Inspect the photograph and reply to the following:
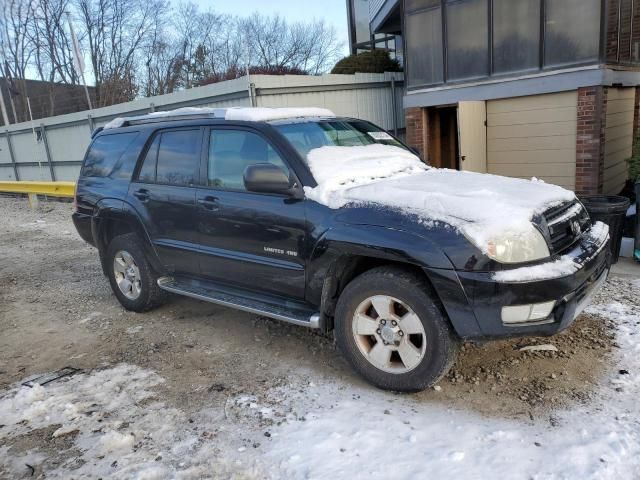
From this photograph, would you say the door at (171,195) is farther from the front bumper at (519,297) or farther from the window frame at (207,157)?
the front bumper at (519,297)

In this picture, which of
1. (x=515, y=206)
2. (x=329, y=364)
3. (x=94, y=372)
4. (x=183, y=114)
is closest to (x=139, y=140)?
(x=183, y=114)

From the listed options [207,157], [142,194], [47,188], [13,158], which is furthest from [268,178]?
[13,158]

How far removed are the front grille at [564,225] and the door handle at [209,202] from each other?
242cm

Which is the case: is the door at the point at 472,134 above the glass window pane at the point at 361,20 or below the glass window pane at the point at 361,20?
below

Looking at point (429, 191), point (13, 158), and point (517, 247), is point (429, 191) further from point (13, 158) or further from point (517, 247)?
point (13, 158)

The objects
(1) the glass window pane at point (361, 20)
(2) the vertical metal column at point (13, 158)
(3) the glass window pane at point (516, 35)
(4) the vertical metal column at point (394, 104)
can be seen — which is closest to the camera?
(3) the glass window pane at point (516, 35)

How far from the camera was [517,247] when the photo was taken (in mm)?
3148

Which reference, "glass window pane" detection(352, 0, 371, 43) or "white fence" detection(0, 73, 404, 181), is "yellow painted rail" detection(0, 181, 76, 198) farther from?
"glass window pane" detection(352, 0, 371, 43)

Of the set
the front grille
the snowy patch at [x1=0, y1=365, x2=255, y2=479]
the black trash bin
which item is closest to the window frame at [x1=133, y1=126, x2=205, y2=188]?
the snowy patch at [x1=0, y1=365, x2=255, y2=479]

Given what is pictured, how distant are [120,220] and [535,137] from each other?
23.6 ft

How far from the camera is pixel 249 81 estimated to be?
31.7 feet

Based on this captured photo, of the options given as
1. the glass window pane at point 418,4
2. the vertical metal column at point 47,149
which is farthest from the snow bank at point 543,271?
the vertical metal column at point 47,149

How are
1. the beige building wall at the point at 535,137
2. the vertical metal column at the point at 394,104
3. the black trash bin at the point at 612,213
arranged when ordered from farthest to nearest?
the vertical metal column at the point at 394,104
the beige building wall at the point at 535,137
the black trash bin at the point at 612,213

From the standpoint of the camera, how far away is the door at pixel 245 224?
12.7ft
